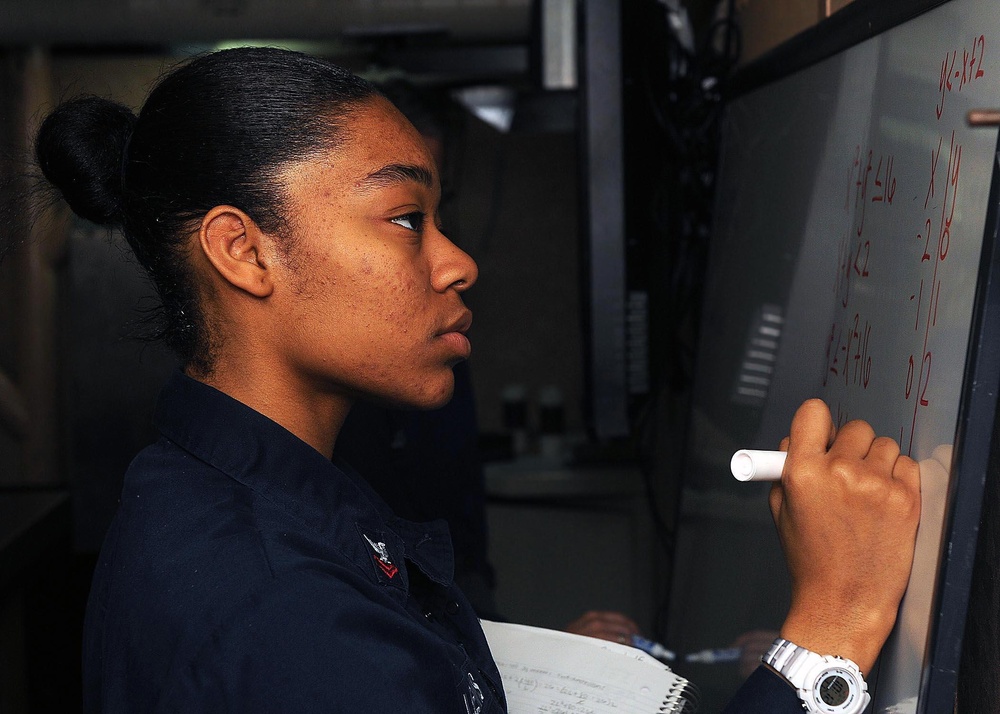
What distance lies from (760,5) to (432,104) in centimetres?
102

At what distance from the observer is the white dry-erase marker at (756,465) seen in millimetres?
667

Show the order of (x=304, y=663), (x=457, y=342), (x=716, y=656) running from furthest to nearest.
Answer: (x=716, y=656) → (x=457, y=342) → (x=304, y=663)

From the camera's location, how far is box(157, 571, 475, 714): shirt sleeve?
581 mm

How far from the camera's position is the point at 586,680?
0.87 m

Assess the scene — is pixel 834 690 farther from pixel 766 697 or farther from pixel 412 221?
pixel 412 221

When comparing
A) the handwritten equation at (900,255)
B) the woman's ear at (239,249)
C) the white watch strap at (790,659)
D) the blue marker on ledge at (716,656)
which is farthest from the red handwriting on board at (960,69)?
the blue marker on ledge at (716,656)

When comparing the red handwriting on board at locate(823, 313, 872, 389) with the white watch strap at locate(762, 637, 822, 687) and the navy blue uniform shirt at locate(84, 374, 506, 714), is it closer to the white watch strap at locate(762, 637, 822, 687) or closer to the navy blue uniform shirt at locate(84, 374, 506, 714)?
the white watch strap at locate(762, 637, 822, 687)

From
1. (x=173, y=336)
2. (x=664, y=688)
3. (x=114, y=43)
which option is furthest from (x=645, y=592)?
(x=114, y=43)

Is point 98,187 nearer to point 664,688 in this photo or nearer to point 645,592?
point 664,688

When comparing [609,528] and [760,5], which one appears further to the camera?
[609,528]

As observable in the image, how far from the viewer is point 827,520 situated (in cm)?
64

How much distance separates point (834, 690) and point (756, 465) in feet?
0.51

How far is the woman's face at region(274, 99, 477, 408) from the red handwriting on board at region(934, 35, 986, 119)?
1.26 feet

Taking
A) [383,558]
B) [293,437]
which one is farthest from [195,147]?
[383,558]
